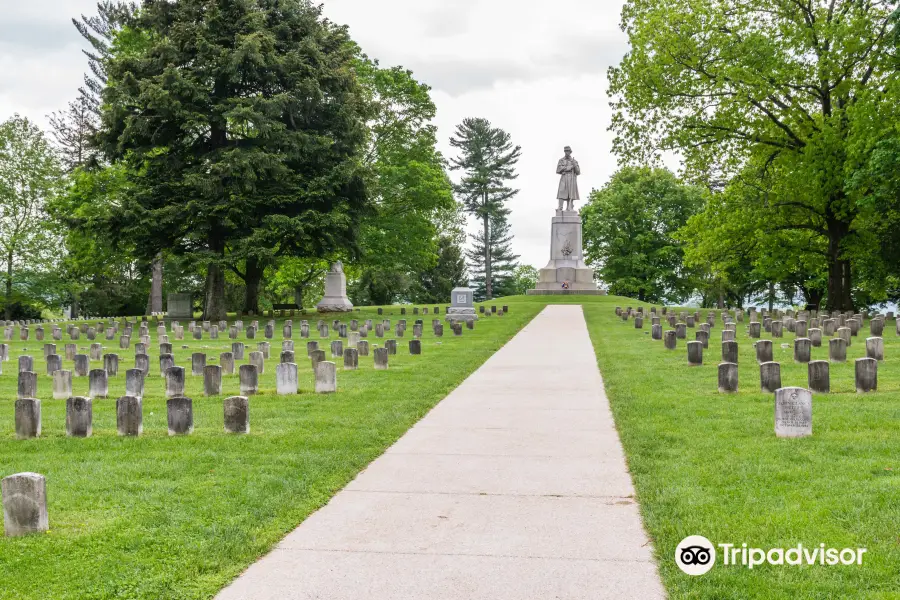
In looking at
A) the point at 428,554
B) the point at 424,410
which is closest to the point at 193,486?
the point at 428,554

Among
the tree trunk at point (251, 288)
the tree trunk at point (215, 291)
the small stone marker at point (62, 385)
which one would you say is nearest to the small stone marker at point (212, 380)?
the small stone marker at point (62, 385)

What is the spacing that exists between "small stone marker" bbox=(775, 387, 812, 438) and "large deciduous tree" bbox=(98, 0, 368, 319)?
2432 centimetres

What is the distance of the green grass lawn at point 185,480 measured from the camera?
475cm

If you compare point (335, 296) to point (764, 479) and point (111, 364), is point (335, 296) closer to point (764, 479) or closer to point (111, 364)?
point (111, 364)

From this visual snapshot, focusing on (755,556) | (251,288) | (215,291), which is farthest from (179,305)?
(755,556)

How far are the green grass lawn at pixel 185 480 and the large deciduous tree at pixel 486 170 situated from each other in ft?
204

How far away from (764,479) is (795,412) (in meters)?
1.85

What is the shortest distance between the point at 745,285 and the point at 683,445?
52.1 m

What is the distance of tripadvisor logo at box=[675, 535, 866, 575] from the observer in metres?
4.73

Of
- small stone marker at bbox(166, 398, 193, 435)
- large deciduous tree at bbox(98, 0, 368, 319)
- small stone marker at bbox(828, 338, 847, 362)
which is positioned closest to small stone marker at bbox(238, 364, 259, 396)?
small stone marker at bbox(166, 398, 193, 435)

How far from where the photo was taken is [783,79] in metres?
28.6

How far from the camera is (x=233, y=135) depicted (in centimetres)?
3391

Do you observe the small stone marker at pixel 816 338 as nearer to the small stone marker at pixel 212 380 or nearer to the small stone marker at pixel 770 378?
the small stone marker at pixel 770 378

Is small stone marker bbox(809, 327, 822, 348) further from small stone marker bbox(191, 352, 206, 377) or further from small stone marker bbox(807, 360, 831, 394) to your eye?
small stone marker bbox(191, 352, 206, 377)
